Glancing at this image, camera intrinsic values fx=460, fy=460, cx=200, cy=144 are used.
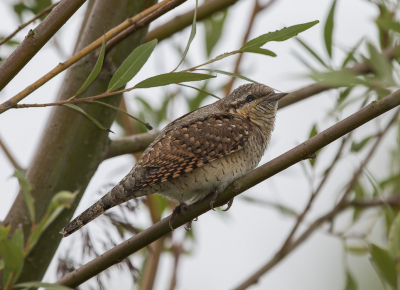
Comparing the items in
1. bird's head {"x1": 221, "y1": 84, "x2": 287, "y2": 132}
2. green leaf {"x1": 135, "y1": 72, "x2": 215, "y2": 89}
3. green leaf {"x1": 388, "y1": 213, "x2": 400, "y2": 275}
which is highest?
bird's head {"x1": 221, "y1": 84, "x2": 287, "y2": 132}

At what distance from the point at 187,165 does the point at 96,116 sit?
1.47 feet

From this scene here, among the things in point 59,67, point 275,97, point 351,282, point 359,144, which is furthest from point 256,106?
point 59,67

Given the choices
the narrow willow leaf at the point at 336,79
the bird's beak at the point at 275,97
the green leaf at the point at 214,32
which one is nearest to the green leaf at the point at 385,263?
the narrow willow leaf at the point at 336,79

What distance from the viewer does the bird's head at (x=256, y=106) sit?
245 centimetres

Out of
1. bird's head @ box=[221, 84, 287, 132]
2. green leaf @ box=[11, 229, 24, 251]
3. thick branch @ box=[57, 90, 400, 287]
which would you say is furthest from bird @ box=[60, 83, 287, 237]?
green leaf @ box=[11, 229, 24, 251]

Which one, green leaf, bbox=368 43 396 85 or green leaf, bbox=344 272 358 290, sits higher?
green leaf, bbox=368 43 396 85

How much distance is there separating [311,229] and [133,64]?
130 cm

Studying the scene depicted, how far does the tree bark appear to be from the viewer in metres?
1.89

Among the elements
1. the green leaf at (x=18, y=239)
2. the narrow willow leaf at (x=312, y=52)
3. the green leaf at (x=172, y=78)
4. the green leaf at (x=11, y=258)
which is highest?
the narrow willow leaf at (x=312, y=52)

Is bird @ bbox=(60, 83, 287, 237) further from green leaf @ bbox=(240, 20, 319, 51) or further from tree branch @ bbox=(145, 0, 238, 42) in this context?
green leaf @ bbox=(240, 20, 319, 51)

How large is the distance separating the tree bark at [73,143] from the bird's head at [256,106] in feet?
2.34

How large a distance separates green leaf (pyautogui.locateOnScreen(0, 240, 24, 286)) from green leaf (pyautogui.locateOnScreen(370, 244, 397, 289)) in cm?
111

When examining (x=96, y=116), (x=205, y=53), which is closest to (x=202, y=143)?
(x=96, y=116)

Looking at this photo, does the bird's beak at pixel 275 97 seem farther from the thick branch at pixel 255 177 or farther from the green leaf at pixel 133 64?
the green leaf at pixel 133 64
